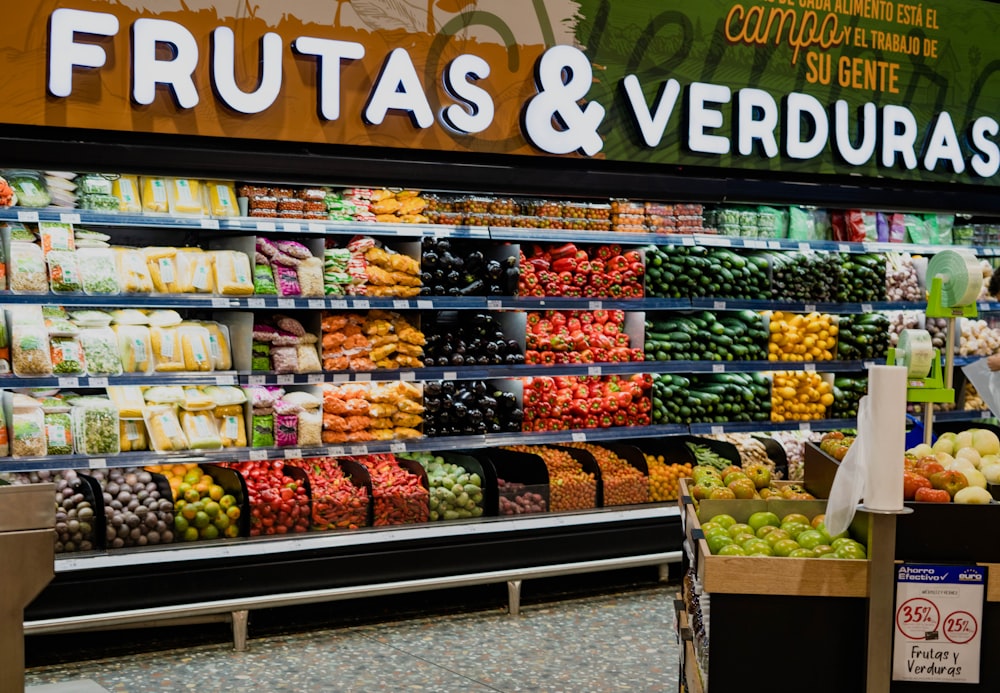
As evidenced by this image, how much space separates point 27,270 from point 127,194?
582mm

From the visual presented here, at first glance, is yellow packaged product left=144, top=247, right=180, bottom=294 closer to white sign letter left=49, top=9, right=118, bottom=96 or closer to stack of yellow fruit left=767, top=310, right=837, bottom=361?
white sign letter left=49, top=9, right=118, bottom=96

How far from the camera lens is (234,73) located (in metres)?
5.32

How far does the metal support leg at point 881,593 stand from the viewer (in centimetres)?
294

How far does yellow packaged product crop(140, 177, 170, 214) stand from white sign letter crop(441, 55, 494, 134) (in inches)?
56.8

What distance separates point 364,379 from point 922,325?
4.22 m

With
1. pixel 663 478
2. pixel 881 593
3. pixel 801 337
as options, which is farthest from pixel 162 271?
pixel 801 337

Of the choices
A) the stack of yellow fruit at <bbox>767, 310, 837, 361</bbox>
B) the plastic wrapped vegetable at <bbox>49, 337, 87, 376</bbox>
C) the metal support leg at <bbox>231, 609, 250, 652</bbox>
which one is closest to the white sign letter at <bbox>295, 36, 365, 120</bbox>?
the plastic wrapped vegetable at <bbox>49, 337, 87, 376</bbox>

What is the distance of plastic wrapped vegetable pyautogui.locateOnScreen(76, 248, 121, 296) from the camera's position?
5220 millimetres

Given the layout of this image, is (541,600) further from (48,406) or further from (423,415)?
(48,406)

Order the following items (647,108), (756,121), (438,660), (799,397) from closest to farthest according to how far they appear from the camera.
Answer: (438,660), (647,108), (756,121), (799,397)

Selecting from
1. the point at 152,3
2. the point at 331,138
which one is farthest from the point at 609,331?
the point at 152,3

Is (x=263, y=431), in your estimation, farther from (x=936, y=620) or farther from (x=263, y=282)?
(x=936, y=620)

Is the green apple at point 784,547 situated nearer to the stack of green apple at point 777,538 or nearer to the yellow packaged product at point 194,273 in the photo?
the stack of green apple at point 777,538

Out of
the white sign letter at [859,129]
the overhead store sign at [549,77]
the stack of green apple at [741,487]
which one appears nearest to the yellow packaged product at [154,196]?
the overhead store sign at [549,77]
